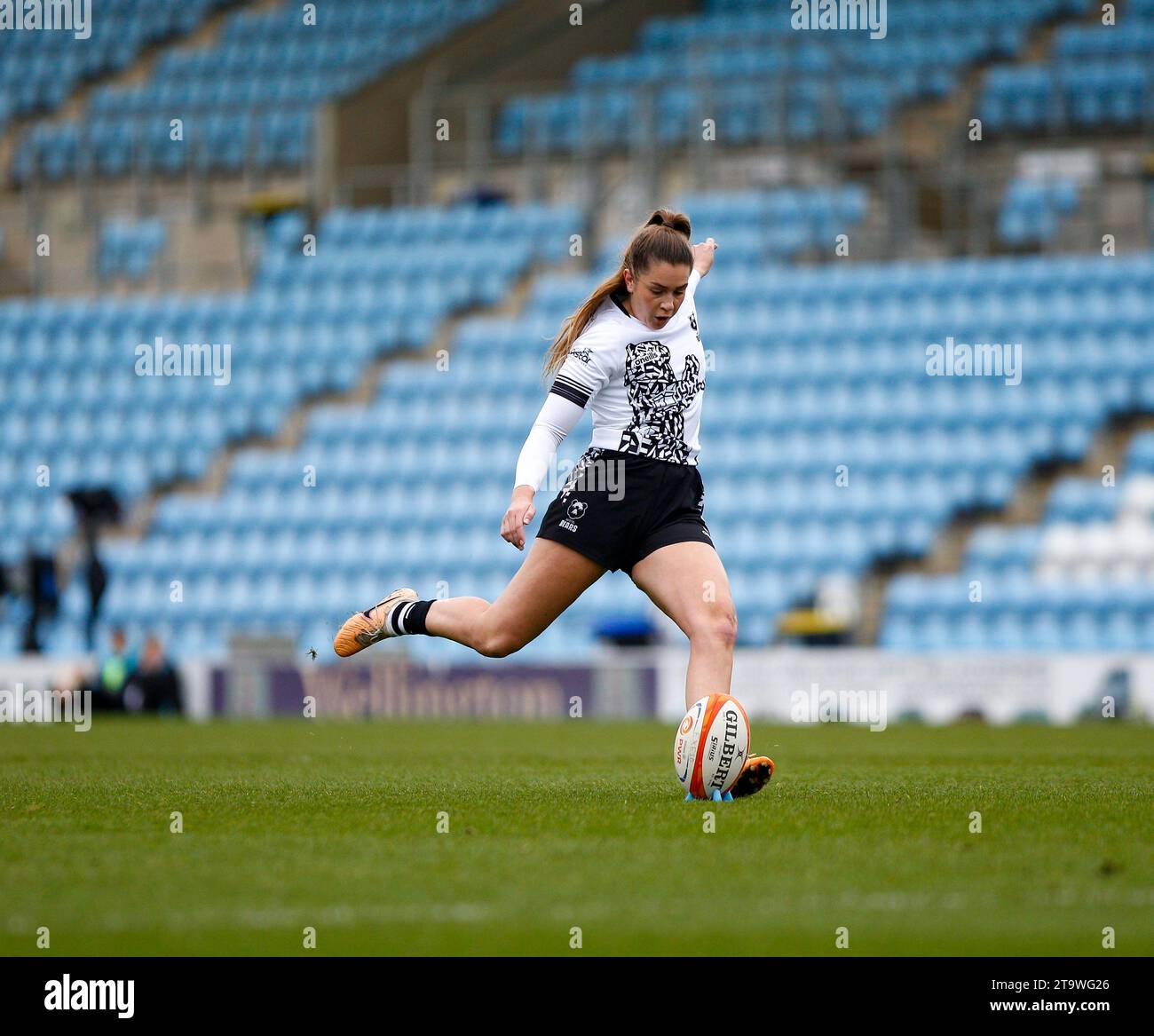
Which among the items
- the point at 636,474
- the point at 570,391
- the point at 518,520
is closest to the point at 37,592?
the point at 570,391

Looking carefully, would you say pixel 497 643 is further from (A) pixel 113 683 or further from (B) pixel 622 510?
(A) pixel 113 683

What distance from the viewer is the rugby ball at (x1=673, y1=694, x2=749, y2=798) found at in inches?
271

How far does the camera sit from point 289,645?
787 inches

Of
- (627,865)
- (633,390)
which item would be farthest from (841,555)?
(627,865)

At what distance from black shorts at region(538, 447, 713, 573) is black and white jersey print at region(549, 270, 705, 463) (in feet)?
0.25

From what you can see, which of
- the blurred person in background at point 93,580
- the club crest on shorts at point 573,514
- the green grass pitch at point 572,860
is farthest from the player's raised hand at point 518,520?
the blurred person in background at point 93,580

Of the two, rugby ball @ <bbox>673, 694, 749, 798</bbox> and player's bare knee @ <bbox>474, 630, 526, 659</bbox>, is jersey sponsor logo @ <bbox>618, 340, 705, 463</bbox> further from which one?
rugby ball @ <bbox>673, 694, 749, 798</bbox>

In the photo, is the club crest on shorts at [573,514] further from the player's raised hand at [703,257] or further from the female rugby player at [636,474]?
the player's raised hand at [703,257]

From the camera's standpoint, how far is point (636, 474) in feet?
24.2

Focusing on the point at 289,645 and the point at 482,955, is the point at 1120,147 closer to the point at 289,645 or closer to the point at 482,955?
the point at 289,645

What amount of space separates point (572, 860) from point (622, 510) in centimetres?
196

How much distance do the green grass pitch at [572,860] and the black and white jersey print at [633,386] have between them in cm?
150

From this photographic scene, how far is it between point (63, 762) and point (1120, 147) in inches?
708

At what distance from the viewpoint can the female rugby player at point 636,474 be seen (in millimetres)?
7195
